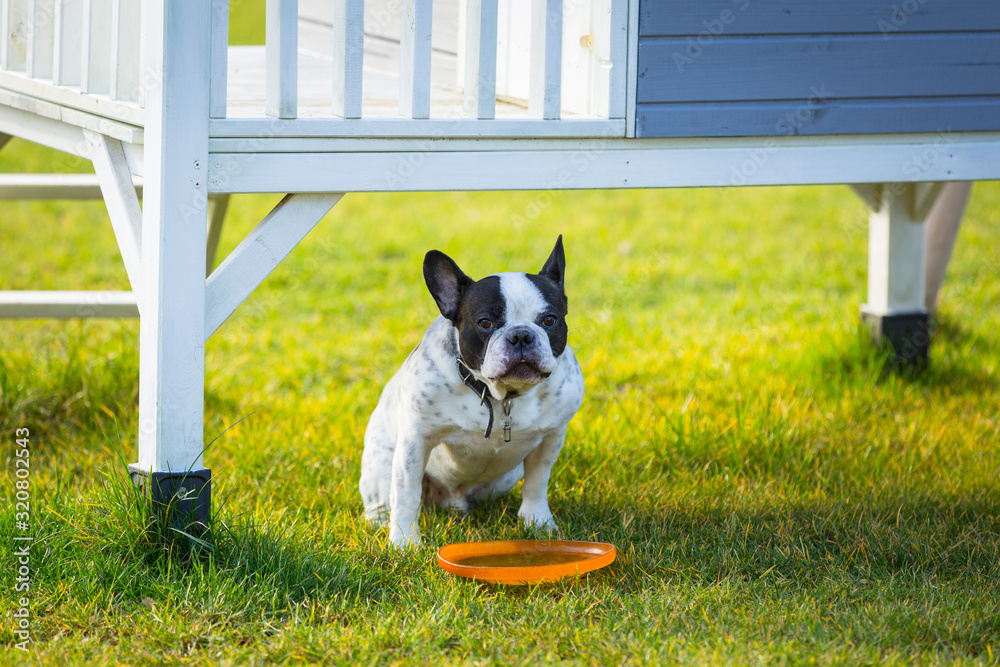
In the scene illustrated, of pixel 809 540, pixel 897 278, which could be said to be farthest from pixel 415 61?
pixel 897 278

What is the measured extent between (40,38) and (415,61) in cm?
140

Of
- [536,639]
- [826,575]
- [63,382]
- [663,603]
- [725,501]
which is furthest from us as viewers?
[63,382]

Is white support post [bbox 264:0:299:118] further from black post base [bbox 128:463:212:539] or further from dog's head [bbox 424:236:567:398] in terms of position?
black post base [bbox 128:463:212:539]

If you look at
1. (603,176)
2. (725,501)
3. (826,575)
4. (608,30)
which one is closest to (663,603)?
(826,575)

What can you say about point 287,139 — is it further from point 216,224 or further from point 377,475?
point 216,224

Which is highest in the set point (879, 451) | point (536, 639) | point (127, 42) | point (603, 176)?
point (127, 42)

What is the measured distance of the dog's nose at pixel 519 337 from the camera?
8.98ft

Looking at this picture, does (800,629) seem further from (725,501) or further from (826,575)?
(725,501)

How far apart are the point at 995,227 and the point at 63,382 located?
7243 mm

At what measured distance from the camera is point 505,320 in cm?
285

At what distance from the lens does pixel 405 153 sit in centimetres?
289

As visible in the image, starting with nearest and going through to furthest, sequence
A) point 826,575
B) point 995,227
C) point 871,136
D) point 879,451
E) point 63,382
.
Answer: point 826,575 → point 871,136 → point 879,451 → point 63,382 → point 995,227

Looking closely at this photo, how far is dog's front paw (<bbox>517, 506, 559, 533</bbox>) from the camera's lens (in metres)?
3.28

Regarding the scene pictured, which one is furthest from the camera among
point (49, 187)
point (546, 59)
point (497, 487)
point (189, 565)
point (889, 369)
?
point (889, 369)
